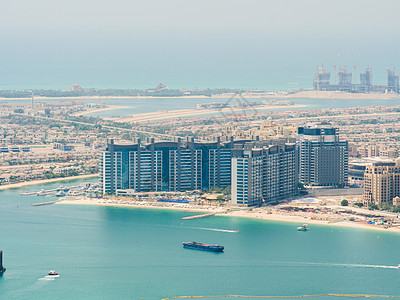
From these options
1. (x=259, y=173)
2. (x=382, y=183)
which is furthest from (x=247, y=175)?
(x=382, y=183)

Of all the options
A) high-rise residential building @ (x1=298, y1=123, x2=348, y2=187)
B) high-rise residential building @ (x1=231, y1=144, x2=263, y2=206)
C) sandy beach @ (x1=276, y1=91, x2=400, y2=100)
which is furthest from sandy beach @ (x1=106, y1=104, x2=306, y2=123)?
high-rise residential building @ (x1=231, y1=144, x2=263, y2=206)

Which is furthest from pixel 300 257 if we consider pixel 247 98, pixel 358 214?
pixel 247 98

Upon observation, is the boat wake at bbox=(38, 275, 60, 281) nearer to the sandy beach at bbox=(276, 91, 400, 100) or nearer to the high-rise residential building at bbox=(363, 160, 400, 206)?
the high-rise residential building at bbox=(363, 160, 400, 206)

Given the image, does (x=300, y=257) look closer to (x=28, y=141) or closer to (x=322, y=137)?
(x=322, y=137)

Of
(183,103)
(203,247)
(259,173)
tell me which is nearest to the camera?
(203,247)

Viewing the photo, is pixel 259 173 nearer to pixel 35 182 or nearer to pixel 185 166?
pixel 185 166

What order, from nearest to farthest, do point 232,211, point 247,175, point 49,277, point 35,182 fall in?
point 49,277 < point 232,211 < point 247,175 < point 35,182

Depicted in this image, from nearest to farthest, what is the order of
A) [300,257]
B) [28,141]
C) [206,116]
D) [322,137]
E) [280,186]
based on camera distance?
[300,257], [280,186], [322,137], [28,141], [206,116]
